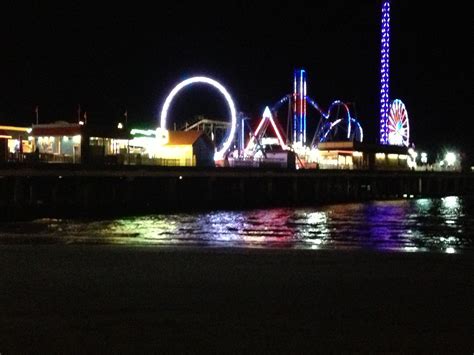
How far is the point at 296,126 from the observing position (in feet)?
253

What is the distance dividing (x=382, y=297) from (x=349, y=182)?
2278 inches

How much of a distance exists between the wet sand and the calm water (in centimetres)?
594

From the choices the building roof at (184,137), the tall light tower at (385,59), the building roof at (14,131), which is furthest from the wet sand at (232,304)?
the tall light tower at (385,59)

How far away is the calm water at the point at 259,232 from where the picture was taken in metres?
20.3

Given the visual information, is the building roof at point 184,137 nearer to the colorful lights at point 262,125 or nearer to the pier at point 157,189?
the pier at point 157,189

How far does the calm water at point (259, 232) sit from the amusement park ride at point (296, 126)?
90.6ft

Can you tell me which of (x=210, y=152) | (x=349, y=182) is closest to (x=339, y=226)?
(x=210, y=152)

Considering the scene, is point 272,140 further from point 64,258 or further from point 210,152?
point 64,258

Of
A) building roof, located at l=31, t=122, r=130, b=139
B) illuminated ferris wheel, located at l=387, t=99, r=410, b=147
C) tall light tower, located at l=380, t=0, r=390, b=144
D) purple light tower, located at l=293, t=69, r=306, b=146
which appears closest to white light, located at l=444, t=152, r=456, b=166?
illuminated ferris wheel, located at l=387, t=99, r=410, b=147

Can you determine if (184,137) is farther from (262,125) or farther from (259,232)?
(259,232)

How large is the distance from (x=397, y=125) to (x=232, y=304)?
91.4m

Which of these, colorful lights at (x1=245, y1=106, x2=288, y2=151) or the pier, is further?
colorful lights at (x1=245, y1=106, x2=288, y2=151)

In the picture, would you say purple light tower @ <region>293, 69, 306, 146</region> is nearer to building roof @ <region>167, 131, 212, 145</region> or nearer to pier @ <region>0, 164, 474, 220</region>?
pier @ <region>0, 164, 474, 220</region>

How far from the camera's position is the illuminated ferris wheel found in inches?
3708
